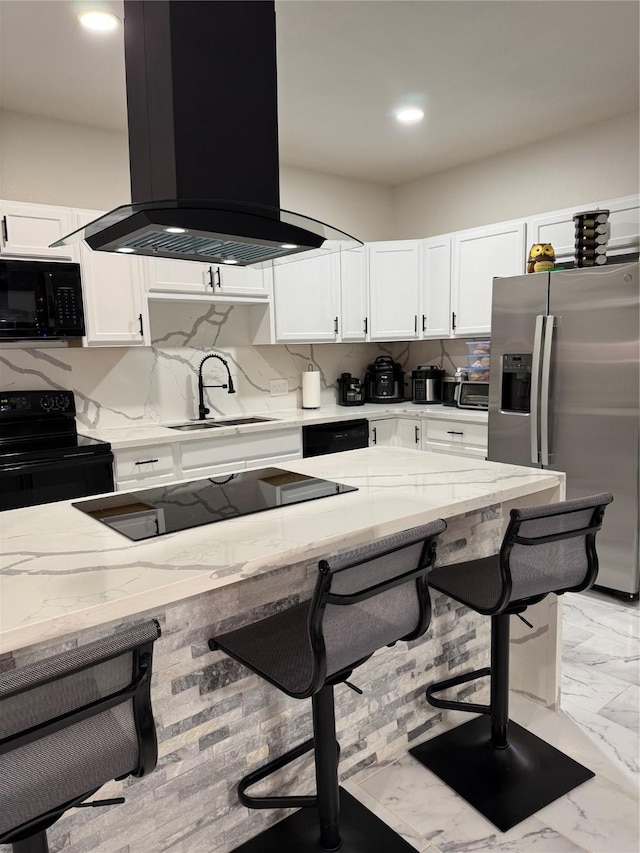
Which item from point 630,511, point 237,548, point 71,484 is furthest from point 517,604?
point 71,484

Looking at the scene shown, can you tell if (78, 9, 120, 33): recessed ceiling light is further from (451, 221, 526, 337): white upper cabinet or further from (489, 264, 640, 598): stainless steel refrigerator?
(451, 221, 526, 337): white upper cabinet

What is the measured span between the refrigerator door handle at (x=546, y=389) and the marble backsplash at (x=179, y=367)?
135 centimetres

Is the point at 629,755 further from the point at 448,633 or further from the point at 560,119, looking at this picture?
the point at 560,119

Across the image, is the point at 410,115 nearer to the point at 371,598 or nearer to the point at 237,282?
the point at 237,282

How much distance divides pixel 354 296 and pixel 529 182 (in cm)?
147

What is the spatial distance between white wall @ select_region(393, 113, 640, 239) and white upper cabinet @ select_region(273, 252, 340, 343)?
1068 millimetres

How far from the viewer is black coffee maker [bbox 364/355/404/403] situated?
5.01 m

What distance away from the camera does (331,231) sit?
1929mm

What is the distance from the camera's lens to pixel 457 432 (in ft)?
14.0

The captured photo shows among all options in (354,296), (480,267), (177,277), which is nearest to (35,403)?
(177,277)

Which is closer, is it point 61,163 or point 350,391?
point 61,163

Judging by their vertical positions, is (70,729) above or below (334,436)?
Result: below

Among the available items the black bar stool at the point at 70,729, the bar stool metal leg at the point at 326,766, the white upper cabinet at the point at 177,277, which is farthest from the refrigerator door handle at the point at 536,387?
the black bar stool at the point at 70,729

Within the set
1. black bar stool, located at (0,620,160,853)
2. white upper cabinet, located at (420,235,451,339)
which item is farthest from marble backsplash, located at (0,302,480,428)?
black bar stool, located at (0,620,160,853)
